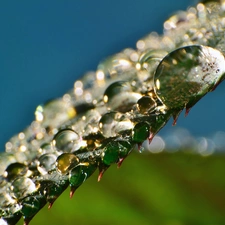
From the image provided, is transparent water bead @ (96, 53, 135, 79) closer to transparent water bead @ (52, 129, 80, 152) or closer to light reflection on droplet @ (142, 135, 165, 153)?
transparent water bead @ (52, 129, 80, 152)

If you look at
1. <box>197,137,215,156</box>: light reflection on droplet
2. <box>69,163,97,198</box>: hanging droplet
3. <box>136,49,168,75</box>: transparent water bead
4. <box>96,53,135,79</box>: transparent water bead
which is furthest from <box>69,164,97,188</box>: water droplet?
<box>197,137,215,156</box>: light reflection on droplet

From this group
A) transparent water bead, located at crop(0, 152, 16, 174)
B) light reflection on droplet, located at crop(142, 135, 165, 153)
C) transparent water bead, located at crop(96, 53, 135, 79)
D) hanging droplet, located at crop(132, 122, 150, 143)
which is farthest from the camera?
light reflection on droplet, located at crop(142, 135, 165, 153)

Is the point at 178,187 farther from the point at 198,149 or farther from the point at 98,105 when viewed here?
the point at 98,105

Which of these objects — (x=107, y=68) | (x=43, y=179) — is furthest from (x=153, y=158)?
(x=43, y=179)

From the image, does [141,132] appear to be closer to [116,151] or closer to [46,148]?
[116,151]

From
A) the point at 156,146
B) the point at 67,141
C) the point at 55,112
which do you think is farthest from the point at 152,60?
the point at 156,146

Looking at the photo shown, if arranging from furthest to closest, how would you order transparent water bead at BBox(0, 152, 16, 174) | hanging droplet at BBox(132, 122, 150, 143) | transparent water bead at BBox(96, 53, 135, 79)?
transparent water bead at BBox(96, 53, 135, 79)
transparent water bead at BBox(0, 152, 16, 174)
hanging droplet at BBox(132, 122, 150, 143)

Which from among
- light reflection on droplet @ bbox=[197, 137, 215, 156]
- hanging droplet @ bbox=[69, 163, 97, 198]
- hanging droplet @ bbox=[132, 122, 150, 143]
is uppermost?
light reflection on droplet @ bbox=[197, 137, 215, 156]

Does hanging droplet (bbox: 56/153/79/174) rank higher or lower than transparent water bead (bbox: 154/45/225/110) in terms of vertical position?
higher
